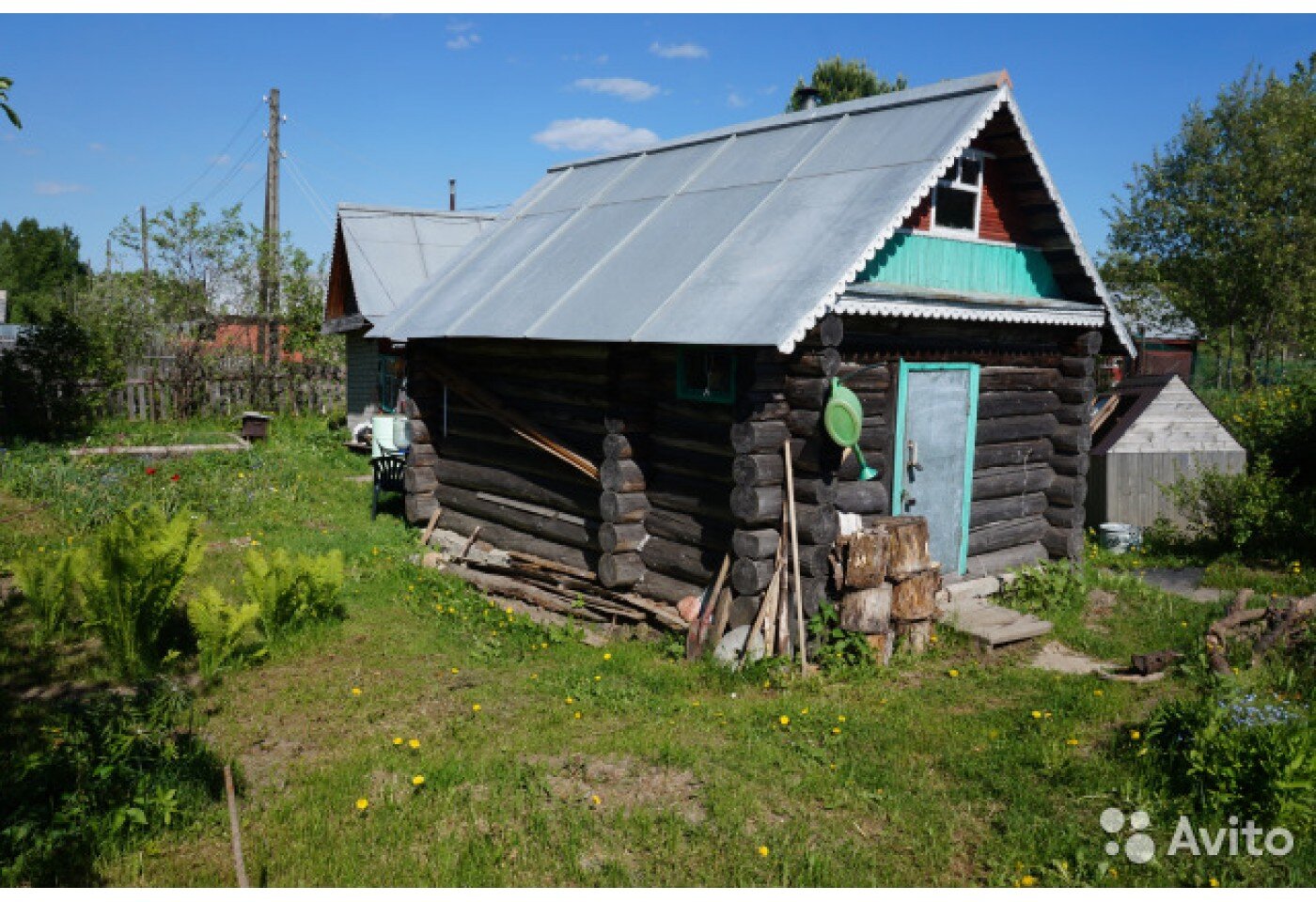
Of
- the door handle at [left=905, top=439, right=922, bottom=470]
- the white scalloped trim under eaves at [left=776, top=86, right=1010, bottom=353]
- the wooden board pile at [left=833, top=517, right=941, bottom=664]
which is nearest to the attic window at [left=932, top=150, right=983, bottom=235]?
the white scalloped trim under eaves at [left=776, top=86, right=1010, bottom=353]

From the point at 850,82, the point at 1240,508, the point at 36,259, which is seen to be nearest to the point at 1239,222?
the point at 850,82

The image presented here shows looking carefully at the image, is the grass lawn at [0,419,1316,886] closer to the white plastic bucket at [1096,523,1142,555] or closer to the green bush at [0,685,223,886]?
the green bush at [0,685,223,886]

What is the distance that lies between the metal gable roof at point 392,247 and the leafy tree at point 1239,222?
76.7ft

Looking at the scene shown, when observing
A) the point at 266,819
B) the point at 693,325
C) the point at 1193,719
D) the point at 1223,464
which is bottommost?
the point at 266,819

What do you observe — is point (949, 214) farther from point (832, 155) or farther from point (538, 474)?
point (538, 474)

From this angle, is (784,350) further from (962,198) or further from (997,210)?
(997,210)

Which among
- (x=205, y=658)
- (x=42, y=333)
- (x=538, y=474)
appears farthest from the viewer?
(x=42, y=333)

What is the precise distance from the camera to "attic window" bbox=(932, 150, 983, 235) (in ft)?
31.2

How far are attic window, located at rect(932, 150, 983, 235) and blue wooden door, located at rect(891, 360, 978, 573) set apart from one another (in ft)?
4.53

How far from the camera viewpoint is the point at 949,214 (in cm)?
967

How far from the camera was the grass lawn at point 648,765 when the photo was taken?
5.13m

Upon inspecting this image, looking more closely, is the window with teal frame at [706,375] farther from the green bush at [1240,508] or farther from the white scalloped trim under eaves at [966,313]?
the green bush at [1240,508]

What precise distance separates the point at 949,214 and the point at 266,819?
797cm

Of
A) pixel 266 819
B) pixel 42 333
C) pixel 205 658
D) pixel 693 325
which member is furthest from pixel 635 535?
pixel 42 333
